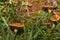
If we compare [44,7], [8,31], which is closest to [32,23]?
[8,31]

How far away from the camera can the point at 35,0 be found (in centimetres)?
365

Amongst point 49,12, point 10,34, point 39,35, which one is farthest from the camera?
point 49,12

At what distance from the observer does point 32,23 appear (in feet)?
9.46

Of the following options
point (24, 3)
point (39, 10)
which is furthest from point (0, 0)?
point (39, 10)

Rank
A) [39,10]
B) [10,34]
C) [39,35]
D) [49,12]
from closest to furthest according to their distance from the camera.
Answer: [10,34], [39,35], [49,12], [39,10]

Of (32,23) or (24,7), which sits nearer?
(32,23)

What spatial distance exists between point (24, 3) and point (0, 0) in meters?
0.41

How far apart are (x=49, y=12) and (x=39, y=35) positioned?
19.9 inches

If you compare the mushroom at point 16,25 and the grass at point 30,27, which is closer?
the grass at point 30,27

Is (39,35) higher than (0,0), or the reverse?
(0,0)

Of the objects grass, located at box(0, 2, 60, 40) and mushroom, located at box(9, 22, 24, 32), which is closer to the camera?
grass, located at box(0, 2, 60, 40)

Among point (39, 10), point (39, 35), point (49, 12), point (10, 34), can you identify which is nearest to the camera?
point (10, 34)

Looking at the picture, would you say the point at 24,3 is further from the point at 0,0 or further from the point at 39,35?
the point at 39,35

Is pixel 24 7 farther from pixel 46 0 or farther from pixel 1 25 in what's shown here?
pixel 1 25
